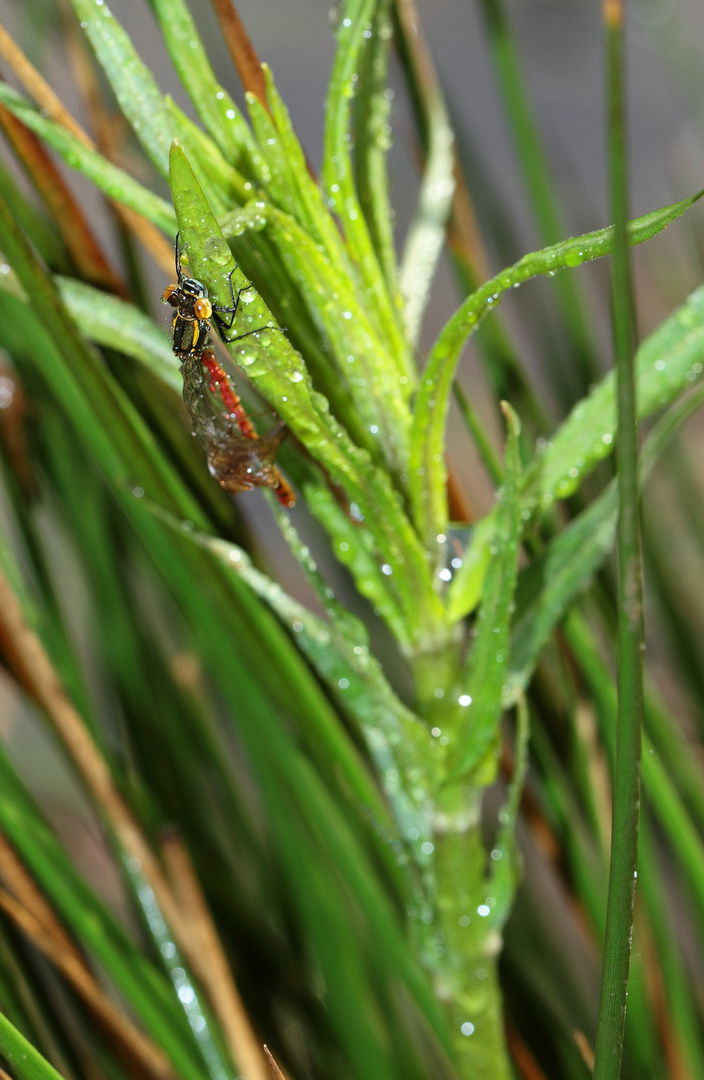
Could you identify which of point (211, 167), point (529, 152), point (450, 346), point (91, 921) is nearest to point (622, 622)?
point (450, 346)

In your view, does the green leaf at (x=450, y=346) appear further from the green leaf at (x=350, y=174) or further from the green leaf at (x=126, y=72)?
the green leaf at (x=126, y=72)

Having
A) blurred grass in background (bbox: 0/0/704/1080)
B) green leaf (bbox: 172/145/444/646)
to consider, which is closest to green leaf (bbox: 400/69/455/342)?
blurred grass in background (bbox: 0/0/704/1080)

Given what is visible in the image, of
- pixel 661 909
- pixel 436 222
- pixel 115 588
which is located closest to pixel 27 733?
pixel 115 588

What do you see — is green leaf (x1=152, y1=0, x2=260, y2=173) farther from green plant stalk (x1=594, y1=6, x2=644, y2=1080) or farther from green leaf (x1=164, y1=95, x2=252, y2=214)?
green plant stalk (x1=594, y1=6, x2=644, y2=1080)

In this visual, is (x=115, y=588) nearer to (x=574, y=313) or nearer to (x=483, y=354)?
(x=483, y=354)

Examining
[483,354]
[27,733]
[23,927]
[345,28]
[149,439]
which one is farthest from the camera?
[27,733]

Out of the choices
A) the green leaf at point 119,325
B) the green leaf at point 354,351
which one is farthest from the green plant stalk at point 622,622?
the green leaf at point 119,325

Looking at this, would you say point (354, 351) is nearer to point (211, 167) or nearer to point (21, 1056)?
point (211, 167)
